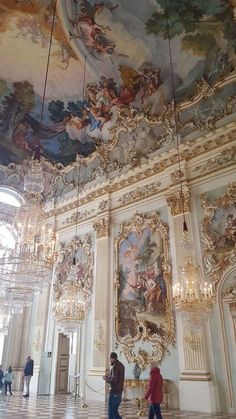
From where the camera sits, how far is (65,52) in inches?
517

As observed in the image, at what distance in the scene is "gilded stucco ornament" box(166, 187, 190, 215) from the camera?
34.9ft

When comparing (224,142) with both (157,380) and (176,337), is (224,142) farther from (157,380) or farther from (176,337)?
(157,380)

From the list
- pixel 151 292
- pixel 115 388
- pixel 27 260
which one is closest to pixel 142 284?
pixel 151 292

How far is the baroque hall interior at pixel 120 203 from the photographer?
335 inches

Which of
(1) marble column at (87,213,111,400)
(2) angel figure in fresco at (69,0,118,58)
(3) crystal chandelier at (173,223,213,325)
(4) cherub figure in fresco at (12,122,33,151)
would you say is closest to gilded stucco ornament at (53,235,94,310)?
(1) marble column at (87,213,111,400)

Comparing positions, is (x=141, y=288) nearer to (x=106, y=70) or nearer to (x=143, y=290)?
(x=143, y=290)

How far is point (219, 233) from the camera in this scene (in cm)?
966

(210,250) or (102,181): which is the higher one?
(102,181)

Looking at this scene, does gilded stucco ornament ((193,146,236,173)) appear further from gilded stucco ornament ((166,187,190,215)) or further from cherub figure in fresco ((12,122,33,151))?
cherub figure in fresco ((12,122,33,151))

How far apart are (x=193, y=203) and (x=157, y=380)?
19.6 ft

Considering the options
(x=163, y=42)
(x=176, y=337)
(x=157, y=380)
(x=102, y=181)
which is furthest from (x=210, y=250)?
(x=163, y=42)

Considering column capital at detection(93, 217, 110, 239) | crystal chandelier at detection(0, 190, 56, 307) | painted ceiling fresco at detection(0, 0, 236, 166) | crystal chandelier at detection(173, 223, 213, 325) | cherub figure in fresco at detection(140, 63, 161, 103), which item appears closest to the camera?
crystal chandelier at detection(173, 223, 213, 325)

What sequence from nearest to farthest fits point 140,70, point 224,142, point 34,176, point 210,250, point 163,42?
point 34,176, point 210,250, point 224,142, point 163,42, point 140,70

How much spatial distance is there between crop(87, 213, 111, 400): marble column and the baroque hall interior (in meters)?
0.05
